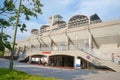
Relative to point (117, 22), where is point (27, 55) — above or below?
below

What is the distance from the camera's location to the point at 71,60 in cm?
3503

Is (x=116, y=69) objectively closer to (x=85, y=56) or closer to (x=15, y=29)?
(x=85, y=56)

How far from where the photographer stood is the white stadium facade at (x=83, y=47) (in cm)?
2565

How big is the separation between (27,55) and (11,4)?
89.5ft

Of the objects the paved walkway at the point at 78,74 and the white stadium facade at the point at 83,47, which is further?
the white stadium facade at the point at 83,47

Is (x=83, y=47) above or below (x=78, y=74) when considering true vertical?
above

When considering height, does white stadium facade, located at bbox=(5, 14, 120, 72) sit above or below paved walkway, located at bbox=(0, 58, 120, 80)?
→ above

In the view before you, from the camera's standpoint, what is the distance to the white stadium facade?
25652 millimetres

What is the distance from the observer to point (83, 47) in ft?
89.0

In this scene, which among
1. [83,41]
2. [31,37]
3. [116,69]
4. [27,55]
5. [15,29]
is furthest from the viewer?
[31,37]

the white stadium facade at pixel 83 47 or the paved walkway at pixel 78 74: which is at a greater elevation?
the white stadium facade at pixel 83 47

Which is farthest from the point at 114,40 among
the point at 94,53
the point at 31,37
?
the point at 31,37

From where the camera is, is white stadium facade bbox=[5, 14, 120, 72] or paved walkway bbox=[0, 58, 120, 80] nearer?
paved walkway bbox=[0, 58, 120, 80]

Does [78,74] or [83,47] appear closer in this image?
[78,74]
